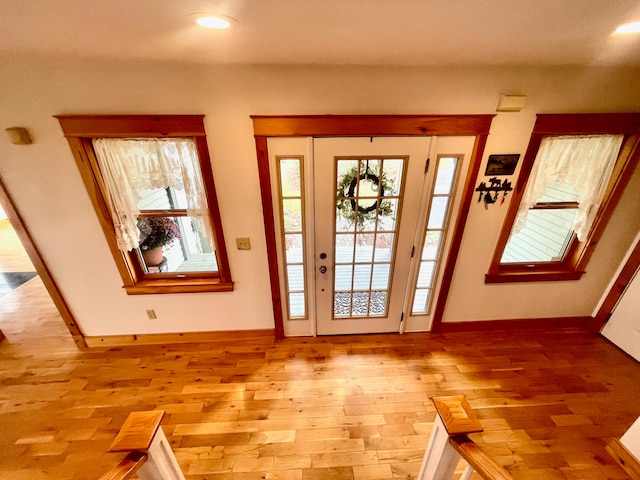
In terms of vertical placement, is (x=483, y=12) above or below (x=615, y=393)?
above

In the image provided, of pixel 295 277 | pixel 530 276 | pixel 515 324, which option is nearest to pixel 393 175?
pixel 295 277

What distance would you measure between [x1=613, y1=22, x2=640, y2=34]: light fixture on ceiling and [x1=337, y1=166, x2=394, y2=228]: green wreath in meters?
1.29

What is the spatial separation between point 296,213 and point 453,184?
130 centimetres

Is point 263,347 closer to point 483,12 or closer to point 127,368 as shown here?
point 127,368

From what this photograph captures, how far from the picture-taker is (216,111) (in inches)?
70.2

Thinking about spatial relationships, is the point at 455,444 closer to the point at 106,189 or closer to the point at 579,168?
the point at 579,168

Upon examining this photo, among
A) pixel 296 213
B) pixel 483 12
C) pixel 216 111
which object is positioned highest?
pixel 483 12

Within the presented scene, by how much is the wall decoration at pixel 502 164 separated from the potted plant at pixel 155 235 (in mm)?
2723

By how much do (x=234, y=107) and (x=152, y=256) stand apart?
1.57 metres

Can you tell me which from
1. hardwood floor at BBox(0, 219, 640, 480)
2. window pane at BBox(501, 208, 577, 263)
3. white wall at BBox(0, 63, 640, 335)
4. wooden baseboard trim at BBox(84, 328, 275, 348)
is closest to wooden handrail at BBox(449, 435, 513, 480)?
hardwood floor at BBox(0, 219, 640, 480)

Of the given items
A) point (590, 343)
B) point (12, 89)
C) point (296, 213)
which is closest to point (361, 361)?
point (296, 213)

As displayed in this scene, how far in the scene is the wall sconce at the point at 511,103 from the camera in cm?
177

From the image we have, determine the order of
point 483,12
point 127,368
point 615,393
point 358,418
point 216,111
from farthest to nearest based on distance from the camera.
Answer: point 127,368 < point 615,393 < point 358,418 < point 216,111 < point 483,12

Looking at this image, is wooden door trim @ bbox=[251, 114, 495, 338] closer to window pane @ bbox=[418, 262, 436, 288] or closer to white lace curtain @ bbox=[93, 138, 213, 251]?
white lace curtain @ bbox=[93, 138, 213, 251]
